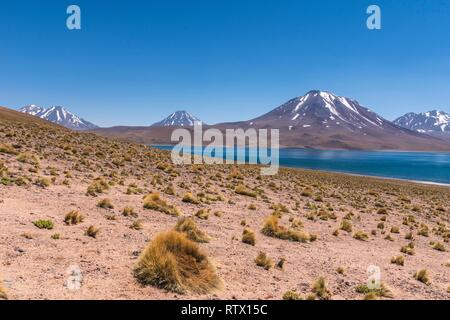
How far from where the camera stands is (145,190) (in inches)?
840

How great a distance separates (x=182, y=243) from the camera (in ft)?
29.4

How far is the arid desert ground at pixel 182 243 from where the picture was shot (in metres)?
8.19

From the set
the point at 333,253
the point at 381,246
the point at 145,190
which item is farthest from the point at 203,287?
the point at 145,190

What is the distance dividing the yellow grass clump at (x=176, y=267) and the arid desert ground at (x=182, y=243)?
1.1 inches

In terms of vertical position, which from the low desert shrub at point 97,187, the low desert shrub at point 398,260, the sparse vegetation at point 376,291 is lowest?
the low desert shrub at point 398,260

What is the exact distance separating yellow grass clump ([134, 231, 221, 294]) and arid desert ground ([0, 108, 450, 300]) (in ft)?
0.09

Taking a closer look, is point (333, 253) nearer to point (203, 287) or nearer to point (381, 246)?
point (381, 246)

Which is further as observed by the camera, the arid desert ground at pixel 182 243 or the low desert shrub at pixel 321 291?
the low desert shrub at pixel 321 291

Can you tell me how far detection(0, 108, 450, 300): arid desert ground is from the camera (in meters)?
8.19

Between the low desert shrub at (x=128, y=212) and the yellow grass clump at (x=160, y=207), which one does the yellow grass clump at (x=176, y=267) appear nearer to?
the low desert shrub at (x=128, y=212)

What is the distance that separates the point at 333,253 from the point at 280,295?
6257 millimetres

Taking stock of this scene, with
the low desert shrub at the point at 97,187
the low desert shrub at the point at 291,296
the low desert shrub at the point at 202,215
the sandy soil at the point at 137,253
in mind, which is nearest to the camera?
the sandy soil at the point at 137,253

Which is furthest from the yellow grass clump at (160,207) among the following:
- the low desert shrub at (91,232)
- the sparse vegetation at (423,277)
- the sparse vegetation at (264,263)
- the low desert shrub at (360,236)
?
the sparse vegetation at (423,277)

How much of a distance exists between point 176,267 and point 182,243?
0.80 m
